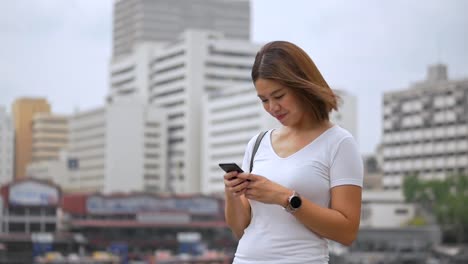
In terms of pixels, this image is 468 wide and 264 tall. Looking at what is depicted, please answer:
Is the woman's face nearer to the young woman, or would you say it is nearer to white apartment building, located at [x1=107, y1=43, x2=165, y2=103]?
the young woman

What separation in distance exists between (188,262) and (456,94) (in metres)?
24.0

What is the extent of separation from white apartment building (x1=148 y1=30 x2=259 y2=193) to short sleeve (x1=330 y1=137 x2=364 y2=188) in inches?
3374

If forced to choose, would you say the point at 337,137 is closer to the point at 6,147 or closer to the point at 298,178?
the point at 298,178

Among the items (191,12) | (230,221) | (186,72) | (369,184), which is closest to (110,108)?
(186,72)

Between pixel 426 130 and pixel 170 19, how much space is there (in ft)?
181

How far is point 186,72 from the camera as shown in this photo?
9356 cm

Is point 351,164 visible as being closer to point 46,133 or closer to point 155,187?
point 155,187

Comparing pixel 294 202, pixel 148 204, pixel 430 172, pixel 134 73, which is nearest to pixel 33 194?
pixel 148 204

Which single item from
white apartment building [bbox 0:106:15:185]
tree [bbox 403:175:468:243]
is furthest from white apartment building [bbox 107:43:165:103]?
tree [bbox 403:175:468:243]

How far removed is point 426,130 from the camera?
71.2m

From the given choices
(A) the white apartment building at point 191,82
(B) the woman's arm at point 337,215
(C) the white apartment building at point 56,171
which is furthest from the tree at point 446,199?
(B) the woman's arm at point 337,215

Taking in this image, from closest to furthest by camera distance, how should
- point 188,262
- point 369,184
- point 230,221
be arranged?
1. point 230,221
2. point 188,262
3. point 369,184

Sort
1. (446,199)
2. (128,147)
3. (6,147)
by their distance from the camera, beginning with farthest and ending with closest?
1. (6,147)
2. (128,147)
3. (446,199)

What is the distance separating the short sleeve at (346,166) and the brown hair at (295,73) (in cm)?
13
